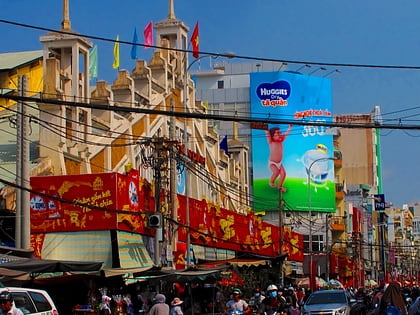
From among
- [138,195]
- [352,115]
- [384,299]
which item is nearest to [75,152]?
[138,195]

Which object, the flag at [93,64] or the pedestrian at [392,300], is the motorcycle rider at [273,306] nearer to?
the pedestrian at [392,300]

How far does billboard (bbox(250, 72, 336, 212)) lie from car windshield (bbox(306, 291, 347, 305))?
6731 cm

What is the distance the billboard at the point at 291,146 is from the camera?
101 m

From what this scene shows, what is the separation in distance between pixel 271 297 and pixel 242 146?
140ft

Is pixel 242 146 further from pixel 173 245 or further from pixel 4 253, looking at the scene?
pixel 4 253

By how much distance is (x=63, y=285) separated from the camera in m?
32.4

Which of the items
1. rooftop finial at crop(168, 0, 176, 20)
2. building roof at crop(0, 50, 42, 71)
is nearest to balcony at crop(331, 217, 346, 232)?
rooftop finial at crop(168, 0, 176, 20)

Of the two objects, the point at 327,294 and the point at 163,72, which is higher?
the point at 163,72

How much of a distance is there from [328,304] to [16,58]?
33859 mm

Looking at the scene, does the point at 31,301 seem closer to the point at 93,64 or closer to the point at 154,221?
the point at 154,221

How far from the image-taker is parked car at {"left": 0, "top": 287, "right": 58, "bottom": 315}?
17.9 metres

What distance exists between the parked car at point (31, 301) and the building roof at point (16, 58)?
3676cm

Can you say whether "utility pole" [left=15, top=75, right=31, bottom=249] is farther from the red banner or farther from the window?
the window

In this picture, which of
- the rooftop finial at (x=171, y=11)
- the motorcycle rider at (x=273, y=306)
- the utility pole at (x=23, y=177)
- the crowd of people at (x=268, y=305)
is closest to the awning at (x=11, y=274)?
the utility pole at (x=23, y=177)
